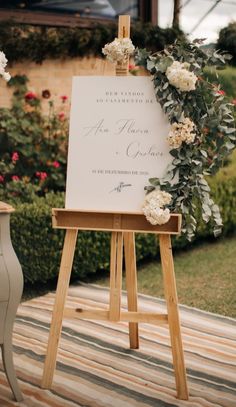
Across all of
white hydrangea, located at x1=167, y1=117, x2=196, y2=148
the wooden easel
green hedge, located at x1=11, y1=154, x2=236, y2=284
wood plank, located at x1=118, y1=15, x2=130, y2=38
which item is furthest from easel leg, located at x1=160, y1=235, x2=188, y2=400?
green hedge, located at x1=11, y1=154, x2=236, y2=284

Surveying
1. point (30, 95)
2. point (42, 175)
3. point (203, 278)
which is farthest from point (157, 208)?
point (30, 95)

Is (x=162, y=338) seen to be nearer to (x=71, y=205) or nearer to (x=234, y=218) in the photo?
(x=71, y=205)

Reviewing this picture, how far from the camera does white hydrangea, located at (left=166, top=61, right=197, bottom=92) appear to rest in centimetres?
330

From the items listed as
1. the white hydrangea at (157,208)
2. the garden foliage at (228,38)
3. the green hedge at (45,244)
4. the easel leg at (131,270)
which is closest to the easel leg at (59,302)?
the white hydrangea at (157,208)

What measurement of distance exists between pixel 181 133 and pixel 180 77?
256mm

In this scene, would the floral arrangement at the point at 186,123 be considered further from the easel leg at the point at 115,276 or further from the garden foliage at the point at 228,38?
the garden foliage at the point at 228,38

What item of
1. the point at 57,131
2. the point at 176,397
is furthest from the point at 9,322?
the point at 57,131

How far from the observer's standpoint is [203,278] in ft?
19.2

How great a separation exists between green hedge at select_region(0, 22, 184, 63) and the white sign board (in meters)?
2.98

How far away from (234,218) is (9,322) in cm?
423

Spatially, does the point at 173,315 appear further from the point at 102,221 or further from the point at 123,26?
the point at 123,26

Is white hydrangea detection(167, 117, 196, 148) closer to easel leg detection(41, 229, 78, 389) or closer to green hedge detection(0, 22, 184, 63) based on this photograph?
easel leg detection(41, 229, 78, 389)

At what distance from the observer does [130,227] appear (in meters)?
3.45

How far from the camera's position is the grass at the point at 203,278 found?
5223mm
